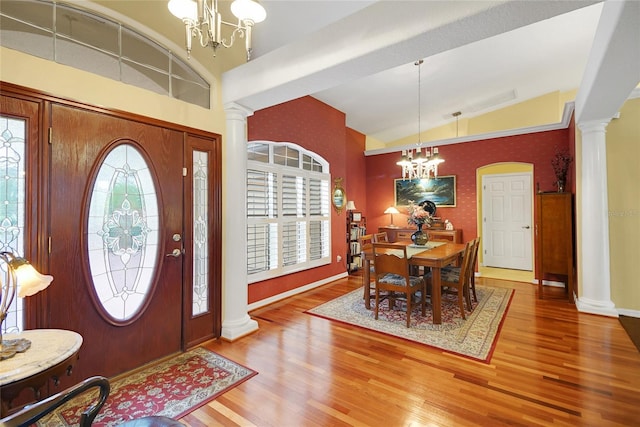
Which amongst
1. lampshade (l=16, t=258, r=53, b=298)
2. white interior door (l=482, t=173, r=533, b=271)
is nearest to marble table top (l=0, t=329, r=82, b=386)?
lampshade (l=16, t=258, r=53, b=298)

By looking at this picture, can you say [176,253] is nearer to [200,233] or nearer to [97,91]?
[200,233]

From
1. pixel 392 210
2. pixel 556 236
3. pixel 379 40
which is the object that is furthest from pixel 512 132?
pixel 379 40

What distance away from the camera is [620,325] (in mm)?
3250

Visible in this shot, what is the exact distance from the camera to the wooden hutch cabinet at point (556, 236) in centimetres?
408

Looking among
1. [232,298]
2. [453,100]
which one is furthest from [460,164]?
[232,298]

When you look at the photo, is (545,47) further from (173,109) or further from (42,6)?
(42,6)

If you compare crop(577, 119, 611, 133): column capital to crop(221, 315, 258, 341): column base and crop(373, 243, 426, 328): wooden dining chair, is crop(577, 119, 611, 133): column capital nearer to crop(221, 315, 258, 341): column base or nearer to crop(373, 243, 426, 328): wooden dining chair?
crop(373, 243, 426, 328): wooden dining chair

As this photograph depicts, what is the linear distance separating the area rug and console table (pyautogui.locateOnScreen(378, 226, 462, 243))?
14.1 feet

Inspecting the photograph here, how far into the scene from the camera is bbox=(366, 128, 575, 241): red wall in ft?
16.4

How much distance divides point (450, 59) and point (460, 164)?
223cm

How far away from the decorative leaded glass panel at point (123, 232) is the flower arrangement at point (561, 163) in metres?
5.52

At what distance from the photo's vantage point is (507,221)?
6074 millimetres

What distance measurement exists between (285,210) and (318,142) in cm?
143

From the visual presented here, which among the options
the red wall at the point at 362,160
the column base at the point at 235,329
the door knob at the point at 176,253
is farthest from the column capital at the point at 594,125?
the door knob at the point at 176,253
